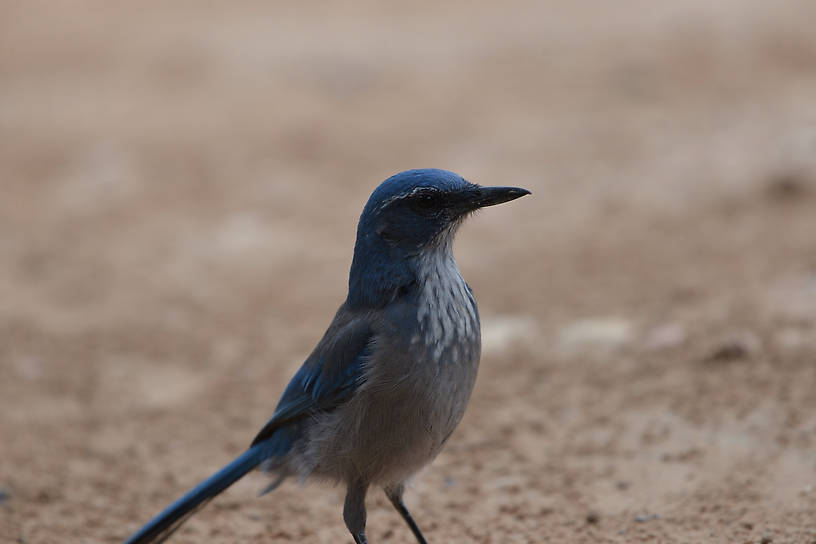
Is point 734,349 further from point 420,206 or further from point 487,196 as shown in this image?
point 420,206

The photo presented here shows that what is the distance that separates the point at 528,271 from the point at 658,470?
3.12 m

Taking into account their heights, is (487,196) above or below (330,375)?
above

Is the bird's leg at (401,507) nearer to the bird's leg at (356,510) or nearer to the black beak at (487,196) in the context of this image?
the bird's leg at (356,510)

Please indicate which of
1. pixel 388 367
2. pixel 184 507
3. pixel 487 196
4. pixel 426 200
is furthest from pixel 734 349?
pixel 184 507

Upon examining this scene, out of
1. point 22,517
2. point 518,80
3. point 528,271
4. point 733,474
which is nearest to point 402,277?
point 733,474

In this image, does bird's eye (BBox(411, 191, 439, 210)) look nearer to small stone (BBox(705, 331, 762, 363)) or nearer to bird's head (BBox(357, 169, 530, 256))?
bird's head (BBox(357, 169, 530, 256))

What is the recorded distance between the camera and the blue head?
4.32 meters

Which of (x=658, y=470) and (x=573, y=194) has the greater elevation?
(x=573, y=194)

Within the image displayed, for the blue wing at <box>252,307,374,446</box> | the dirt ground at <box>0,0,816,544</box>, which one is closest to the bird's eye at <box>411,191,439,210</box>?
the blue wing at <box>252,307,374,446</box>

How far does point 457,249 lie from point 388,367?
4662 millimetres

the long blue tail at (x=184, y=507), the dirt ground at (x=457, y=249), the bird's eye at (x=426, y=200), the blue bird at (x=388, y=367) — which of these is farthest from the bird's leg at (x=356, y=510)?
the bird's eye at (x=426, y=200)

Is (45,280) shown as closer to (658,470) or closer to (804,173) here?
(658,470)

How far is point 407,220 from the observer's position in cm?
434

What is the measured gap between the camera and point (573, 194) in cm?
917
